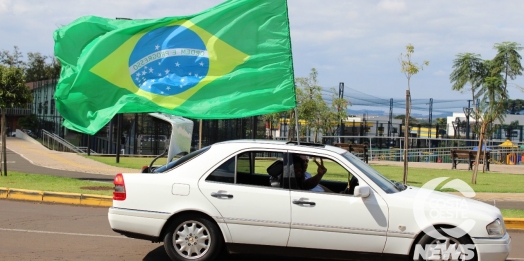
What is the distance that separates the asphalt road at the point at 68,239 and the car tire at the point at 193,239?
2.16ft

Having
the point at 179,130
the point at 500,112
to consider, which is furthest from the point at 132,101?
the point at 500,112

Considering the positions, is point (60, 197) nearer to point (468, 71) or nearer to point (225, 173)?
point (225, 173)

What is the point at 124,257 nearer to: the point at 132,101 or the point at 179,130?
the point at 179,130

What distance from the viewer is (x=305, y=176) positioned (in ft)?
24.7

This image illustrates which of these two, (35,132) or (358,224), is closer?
(358,224)

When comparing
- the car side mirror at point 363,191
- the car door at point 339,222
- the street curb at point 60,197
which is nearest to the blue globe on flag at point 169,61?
the street curb at point 60,197

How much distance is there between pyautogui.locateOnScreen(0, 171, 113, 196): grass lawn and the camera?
14.1 m

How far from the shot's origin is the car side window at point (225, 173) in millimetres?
7195

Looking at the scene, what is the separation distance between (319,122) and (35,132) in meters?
23.1

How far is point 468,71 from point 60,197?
1377 centimetres

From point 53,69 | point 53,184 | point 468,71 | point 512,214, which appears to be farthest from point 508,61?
point 53,69

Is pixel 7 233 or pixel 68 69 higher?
pixel 68 69

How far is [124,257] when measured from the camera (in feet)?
25.5

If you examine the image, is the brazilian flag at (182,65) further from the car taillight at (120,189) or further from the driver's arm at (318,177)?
the car taillight at (120,189)
